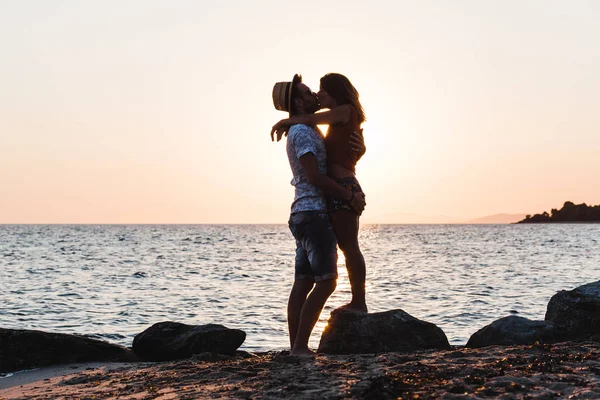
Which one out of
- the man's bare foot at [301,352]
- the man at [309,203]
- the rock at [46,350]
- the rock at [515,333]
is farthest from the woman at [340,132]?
the rock at [46,350]

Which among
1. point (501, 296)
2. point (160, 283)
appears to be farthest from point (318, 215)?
point (160, 283)

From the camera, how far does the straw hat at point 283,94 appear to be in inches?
259

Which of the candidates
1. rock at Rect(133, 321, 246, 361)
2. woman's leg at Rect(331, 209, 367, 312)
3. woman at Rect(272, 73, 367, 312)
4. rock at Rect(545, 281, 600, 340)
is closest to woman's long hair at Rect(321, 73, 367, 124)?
woman at Rect(272, 73, 367, 312)

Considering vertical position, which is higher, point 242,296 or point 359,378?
point 359,378

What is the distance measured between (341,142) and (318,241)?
3.18ft

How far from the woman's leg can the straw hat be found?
111 cm

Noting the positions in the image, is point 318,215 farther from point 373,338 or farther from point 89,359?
point 89,359

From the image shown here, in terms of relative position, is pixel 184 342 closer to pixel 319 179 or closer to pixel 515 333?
pixel 319 179

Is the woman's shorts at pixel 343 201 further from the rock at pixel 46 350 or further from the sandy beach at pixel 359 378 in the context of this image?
the rock at pixel 46 350

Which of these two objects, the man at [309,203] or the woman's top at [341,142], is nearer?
the man at [309,203]

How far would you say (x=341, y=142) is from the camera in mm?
6672

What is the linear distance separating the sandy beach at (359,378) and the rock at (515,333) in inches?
27.2

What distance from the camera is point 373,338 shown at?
7.42 meters

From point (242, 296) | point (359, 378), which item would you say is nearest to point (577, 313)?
point (359, 378)
